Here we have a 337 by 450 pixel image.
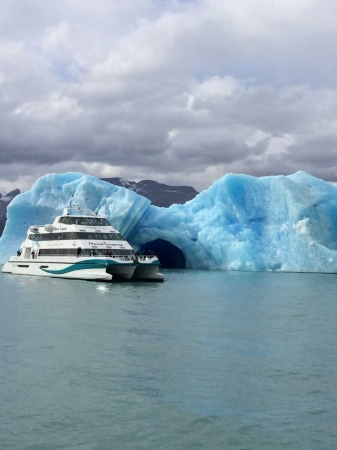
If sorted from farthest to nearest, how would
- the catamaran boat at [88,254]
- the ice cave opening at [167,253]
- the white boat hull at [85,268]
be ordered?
1. the ice cave opening at [167,253]
2. the catamaran boat at [88,254]
3. the white boat hull at [85,268]

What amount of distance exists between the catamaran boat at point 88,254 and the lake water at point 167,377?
11.7m

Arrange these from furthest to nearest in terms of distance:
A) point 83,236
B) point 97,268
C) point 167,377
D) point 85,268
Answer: point 83,236 → point 85,268 → point 97,268 → point 167,377

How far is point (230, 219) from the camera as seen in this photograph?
173 ft

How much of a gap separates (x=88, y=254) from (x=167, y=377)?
77.5 feet

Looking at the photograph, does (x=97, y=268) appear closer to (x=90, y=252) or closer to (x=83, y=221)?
(x=90, y=252)

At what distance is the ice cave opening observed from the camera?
55.9m

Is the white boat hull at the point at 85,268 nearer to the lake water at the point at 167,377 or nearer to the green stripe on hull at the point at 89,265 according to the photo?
the green stripe on hull at the point at 89,265

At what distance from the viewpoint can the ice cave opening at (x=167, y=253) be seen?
55.9 m

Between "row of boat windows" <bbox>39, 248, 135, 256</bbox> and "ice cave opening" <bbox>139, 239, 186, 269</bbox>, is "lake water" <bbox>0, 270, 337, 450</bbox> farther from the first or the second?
"ice cave opening" <bbox>139, 239, 186, 269</bbox>

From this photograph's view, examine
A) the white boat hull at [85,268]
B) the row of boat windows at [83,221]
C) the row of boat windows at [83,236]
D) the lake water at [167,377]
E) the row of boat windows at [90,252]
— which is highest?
the row of boat windows at [83,221]

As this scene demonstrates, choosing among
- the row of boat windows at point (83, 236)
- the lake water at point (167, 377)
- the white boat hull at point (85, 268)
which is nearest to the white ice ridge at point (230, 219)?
the row of boat windows at point (83, 236)

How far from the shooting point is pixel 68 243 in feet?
117

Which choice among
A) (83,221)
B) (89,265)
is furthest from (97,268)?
(83,221)

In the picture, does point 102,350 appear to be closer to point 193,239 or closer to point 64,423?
point 64,423
